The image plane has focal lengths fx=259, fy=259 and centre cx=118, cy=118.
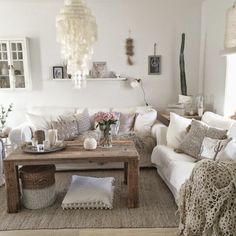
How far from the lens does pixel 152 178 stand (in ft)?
12.1

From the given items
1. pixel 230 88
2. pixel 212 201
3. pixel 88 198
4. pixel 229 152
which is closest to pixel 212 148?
pixel 229 152

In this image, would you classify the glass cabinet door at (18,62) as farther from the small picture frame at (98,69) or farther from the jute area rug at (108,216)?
the jute area rug at (108,216)

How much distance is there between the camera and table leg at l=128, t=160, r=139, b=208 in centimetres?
275

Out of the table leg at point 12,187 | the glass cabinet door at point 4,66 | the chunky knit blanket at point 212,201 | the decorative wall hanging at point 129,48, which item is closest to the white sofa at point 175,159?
the chunky knit blanket at point 212,201

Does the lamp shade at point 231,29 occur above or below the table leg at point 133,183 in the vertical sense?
above

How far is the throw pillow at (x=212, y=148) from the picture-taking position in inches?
108

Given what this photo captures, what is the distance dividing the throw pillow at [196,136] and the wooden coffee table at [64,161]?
0.75 m

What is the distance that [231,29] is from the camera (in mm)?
3180

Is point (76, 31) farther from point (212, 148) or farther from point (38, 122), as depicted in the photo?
point (212, 148)

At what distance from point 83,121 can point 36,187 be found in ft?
5.13

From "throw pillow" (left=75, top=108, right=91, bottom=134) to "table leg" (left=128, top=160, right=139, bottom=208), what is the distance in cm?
154

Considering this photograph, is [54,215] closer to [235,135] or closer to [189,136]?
[189,136]

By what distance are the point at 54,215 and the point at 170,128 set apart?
185 cm

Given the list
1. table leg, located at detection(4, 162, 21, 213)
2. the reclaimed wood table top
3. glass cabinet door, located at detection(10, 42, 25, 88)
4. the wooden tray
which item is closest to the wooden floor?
table leg, located at detection(4, 162, 21, 213)
